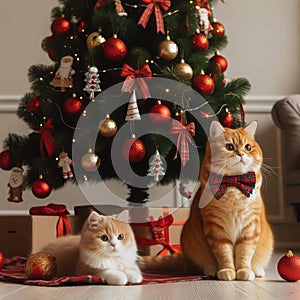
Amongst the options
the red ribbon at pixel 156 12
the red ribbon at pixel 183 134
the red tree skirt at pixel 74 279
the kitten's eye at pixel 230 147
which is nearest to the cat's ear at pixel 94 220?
the red tree skirt at pixel 74 279

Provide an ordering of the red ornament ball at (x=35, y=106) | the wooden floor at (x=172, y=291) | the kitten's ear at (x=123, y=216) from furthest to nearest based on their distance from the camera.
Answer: the red ornament ball at (x=35, y=106)
the kitten's ear at (x=123, y=216)
the wooden floor at (x=172, y=291)

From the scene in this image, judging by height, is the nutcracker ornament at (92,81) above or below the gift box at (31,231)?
above

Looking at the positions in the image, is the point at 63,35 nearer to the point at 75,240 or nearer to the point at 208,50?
the point at 208,50

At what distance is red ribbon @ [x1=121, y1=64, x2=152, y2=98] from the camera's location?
5.78ft

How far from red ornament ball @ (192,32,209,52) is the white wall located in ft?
3.14

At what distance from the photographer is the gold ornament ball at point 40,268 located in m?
1.36

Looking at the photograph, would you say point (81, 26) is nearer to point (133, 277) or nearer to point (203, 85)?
point (203, 85)

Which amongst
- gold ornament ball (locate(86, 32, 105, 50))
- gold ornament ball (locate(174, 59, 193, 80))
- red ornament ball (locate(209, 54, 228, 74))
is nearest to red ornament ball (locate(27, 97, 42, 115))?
gold ornament ball (locate(86, 32, 105, 50))

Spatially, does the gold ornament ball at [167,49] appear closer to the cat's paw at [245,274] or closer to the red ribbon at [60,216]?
the red ribbon at [60,216]

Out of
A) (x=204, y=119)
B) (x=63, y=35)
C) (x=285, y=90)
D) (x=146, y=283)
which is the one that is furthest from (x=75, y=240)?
(x=285, y=90)

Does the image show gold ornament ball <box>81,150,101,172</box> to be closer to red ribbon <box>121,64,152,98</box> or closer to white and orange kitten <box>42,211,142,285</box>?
red ribbon <box>121,64,152,98</box>

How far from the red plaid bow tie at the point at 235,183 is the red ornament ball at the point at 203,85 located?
1.63 feet

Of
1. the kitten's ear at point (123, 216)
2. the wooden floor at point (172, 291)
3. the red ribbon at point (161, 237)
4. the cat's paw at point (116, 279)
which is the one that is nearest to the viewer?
the wooden floor at point (172, 291)

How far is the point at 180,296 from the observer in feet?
3.74
